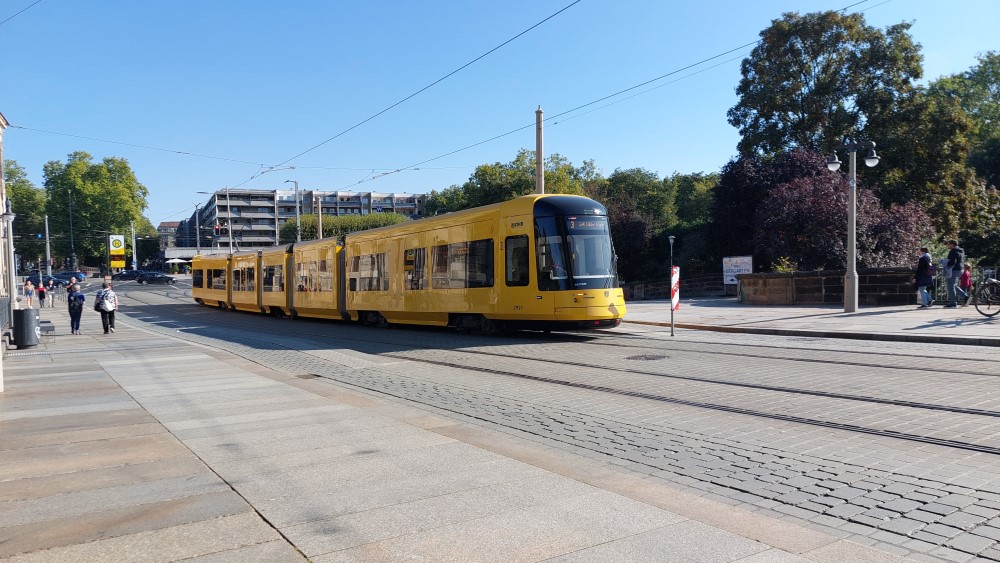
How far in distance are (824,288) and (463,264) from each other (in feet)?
44.1

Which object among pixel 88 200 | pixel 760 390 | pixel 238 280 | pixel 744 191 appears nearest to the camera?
pixel 760 390

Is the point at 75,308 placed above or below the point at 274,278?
below

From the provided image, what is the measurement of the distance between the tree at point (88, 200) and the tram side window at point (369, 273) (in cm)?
8721

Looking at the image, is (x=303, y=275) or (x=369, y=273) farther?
(x=303, y=275)

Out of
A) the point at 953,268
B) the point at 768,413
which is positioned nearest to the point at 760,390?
the point at 768,413

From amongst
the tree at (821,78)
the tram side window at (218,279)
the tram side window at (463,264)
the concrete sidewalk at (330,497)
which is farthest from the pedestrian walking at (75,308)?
the tree at (821,78)

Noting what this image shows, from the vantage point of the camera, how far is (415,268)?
20391 millimetres

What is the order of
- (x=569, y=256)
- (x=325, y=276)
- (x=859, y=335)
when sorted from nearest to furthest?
(x=859, y=335)
(x=569, y=256)
(x=325, y=276)

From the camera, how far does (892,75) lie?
121ft

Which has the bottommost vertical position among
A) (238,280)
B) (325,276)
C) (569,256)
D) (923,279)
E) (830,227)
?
(923,279)

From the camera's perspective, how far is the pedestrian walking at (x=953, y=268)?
1900 centimetres

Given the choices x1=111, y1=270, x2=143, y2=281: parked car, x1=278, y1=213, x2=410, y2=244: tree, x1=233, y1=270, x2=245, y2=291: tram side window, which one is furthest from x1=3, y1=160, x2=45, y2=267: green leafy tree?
x1=233, y1=270, x2=245, y2=291: tram side window

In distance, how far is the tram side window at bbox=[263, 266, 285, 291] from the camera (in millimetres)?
31203

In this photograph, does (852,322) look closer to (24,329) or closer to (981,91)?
(24,329)
